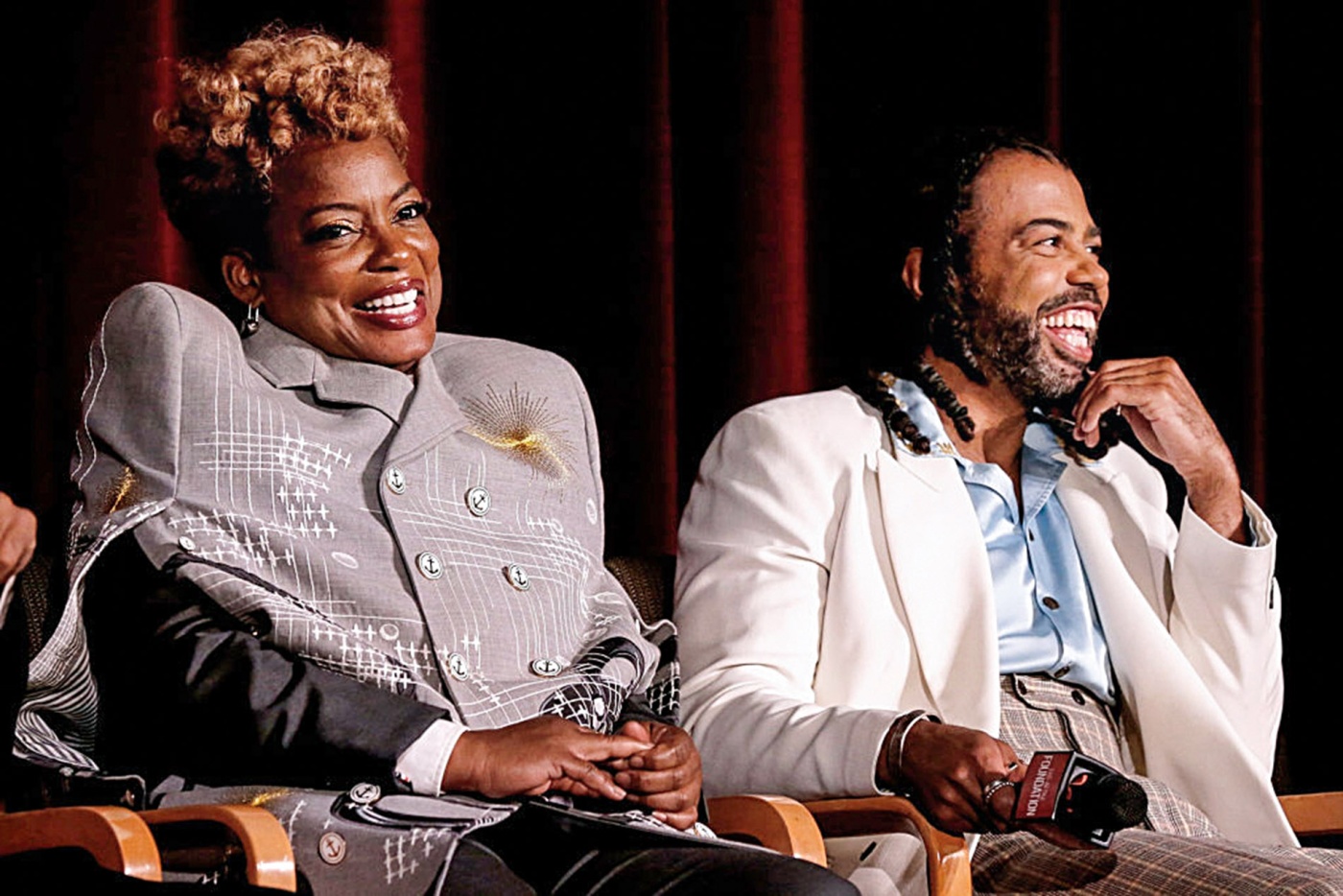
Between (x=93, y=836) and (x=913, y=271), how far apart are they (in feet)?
4.80

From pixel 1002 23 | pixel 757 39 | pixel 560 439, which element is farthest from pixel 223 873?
pixel 1002 23

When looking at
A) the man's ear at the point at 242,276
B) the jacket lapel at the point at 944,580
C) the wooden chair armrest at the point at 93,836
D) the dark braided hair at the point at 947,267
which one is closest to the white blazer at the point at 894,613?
the jacket lapel at the point at 944,580

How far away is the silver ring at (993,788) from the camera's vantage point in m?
1.91

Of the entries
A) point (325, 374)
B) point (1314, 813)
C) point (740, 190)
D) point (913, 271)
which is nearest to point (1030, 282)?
point (913, 271)

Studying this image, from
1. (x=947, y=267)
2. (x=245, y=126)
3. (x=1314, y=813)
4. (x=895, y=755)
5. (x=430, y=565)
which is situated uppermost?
(x=245, y=126)

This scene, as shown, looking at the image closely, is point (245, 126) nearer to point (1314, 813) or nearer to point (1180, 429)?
point (1180, 429)

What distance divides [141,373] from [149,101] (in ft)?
2.31

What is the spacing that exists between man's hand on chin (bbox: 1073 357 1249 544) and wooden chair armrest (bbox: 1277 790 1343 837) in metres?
0.35

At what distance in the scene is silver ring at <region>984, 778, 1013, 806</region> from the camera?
75.0 inches

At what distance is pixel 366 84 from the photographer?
2184 mm

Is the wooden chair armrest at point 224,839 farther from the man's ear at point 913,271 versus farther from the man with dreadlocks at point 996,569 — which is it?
the man's ear at point 913,271

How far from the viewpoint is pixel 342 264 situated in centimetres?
212

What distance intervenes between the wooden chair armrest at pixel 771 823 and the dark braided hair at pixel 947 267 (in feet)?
2.37

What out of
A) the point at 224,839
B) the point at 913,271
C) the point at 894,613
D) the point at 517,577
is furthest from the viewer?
the point at 913,271
